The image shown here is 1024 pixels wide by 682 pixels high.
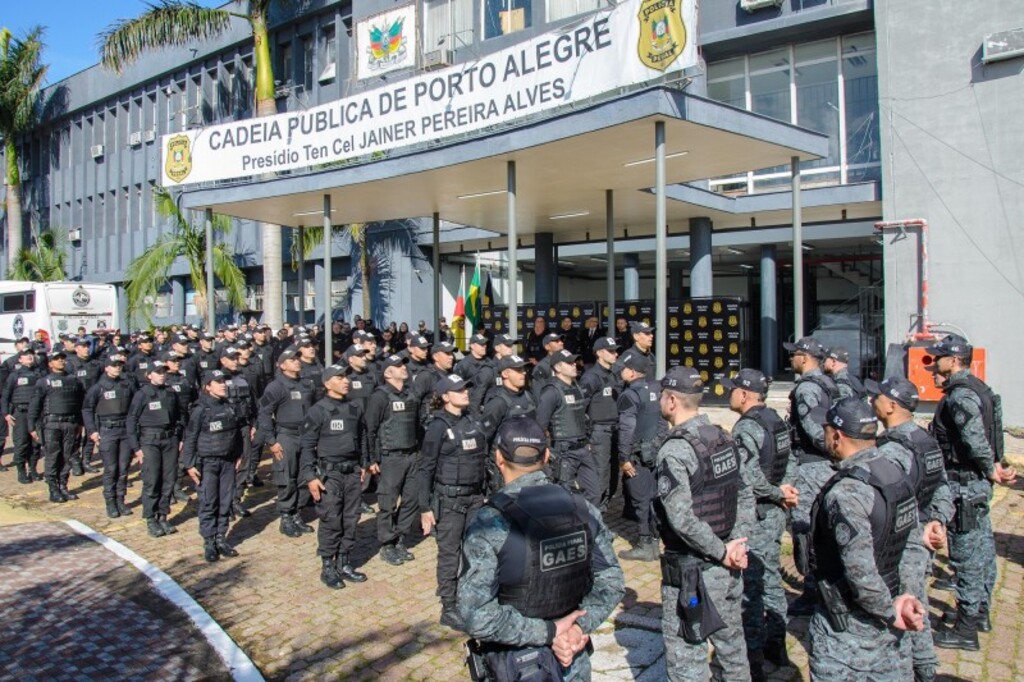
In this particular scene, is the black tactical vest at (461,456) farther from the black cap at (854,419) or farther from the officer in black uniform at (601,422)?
the black cap at (854,419)

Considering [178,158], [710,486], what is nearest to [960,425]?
[710,486]

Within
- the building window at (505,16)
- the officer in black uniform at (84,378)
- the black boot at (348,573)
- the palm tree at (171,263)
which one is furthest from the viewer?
the palm tree at (171,263)

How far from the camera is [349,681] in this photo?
5.19 m

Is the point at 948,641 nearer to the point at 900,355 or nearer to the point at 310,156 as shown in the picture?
the point at 900,355

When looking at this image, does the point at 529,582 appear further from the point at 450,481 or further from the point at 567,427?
the point at 567,427

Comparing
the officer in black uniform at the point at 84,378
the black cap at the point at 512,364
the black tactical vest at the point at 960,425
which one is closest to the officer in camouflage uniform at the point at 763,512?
the black tactical vest at the point at 960,425

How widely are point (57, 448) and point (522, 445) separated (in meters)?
9.63

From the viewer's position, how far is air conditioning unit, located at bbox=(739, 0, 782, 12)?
719 inches

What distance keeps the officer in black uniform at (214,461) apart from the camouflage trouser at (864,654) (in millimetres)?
6247

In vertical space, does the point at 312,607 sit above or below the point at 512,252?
below

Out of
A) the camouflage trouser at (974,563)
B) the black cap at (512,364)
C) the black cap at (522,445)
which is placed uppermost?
the black cap at (512,364)

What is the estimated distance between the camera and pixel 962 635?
5.62 metres

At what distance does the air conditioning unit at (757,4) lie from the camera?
59.9 ft

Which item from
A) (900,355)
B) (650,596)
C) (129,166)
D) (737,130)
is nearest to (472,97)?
(737,130)
